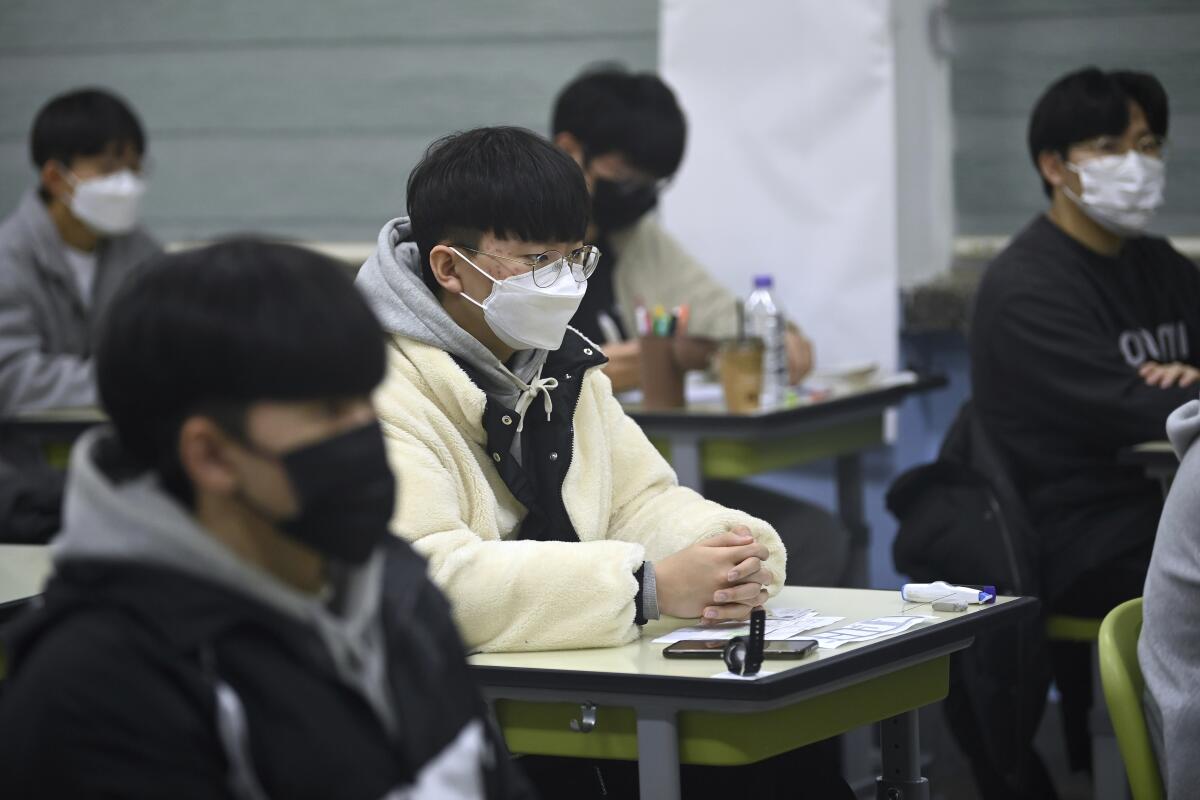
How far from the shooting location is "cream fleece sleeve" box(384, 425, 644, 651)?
179 cm

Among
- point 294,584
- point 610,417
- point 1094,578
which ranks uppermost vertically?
point 294,584

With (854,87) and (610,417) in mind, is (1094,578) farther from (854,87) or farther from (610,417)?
(854,87)

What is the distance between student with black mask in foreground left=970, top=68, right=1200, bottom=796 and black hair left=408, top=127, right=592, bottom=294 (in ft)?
4.30

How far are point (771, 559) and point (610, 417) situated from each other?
305mm

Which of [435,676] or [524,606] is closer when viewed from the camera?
[435,676]

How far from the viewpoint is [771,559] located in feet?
6.61

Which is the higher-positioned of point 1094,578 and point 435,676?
point 435,676

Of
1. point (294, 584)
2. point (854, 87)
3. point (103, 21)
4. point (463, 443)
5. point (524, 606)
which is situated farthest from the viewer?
point (103, 21)

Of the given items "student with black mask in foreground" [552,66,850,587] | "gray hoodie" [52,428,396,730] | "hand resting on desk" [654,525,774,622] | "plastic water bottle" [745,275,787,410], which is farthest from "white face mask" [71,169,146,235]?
"gray hoodie" [52,428,396,730]

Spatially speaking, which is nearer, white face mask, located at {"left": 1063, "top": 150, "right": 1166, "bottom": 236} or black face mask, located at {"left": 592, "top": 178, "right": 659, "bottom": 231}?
white face mask, located at {"left": 1063, "top": 150, "right": 1166, "bottom": 236}

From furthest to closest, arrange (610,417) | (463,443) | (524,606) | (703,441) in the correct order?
(703,441)
(610,417)
(463,443)
(524,606)

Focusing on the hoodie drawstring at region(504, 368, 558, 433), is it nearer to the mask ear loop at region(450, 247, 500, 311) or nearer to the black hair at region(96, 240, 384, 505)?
the mask ear loop at region(450, 247, 500, 311)

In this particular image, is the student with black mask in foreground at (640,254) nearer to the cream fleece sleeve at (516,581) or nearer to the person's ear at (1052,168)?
the person's ear at (1052,168)

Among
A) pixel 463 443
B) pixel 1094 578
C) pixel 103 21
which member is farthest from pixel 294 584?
pixel 103 21
